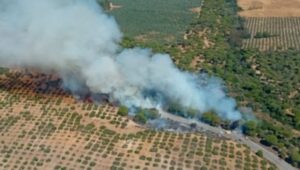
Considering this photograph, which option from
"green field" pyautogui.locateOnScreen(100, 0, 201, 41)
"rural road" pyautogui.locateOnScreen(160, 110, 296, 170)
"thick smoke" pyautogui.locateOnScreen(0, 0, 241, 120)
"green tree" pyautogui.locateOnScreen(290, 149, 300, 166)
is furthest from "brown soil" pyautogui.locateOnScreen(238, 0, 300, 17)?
"green tree" pyautogui.locateOnScreen(290, 149, 300, 166)

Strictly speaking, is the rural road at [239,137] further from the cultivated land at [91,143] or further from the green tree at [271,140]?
the cultivated land at [91,143]

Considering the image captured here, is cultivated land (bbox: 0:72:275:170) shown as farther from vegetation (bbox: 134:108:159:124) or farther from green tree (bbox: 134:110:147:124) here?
vegetation (bbox: 134:108:159:124)

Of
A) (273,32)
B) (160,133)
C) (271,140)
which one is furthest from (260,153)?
(273,32)

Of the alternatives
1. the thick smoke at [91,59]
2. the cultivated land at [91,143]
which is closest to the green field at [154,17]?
the thick smoke at [91,59]

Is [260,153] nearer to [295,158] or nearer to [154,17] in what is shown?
[295,158]

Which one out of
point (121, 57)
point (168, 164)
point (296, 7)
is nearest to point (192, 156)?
point (168, 164)

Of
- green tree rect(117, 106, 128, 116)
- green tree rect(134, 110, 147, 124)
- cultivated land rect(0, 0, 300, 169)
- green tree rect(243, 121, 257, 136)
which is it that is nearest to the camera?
cultivated land rect(0, 0, 300, 169)

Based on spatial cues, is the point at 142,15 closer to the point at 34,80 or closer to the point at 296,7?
the point at 296,7
